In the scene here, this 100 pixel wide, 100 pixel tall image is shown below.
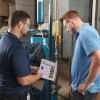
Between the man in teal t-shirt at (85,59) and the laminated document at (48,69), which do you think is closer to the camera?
the man in teal t-shirt at (85,59)

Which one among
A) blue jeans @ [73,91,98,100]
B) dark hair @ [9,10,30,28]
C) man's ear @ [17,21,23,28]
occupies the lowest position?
blue jeans @ [73,91,98,100]

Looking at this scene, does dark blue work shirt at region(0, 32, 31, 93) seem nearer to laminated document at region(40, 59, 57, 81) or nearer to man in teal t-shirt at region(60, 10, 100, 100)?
laminated document at region(40, 59, 57, 81)

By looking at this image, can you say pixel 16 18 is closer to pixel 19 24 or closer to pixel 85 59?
pixel 19 24

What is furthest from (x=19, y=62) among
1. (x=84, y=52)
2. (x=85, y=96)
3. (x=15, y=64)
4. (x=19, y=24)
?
(x=85, y=96)

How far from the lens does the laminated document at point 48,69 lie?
147cm

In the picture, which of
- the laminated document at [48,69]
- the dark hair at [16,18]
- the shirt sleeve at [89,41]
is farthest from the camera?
the laminated document at [48,69]

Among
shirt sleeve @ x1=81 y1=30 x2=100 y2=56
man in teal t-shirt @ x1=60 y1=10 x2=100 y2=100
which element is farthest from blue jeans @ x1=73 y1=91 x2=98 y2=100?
shirt sleeve @ x1=81 y1=30 x2=100 y2=56

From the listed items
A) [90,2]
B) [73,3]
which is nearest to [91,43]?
[73,3]

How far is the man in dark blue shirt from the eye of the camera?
3.71 feet

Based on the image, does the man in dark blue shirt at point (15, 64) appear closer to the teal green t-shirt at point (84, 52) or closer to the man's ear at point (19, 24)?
the man's ear at point (19, 24)

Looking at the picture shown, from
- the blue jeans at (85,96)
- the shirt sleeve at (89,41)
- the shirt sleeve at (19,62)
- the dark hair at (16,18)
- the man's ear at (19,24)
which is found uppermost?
the dark hair at (16,18)

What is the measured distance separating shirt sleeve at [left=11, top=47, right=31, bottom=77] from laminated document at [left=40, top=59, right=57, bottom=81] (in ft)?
1.10

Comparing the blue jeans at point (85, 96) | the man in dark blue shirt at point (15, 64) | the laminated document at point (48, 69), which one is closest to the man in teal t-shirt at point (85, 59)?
the blue jeans at point (85, 96)

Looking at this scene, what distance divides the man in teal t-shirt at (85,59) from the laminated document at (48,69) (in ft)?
0.85
